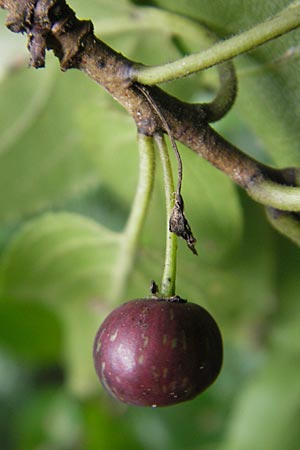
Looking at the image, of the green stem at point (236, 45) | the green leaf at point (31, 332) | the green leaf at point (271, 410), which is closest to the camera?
the green stem at point (236, 45)

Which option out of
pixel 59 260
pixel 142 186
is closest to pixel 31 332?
pixel 59 260

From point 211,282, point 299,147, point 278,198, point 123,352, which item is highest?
point 211,282

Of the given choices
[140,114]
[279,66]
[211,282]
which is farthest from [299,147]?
[211,282]

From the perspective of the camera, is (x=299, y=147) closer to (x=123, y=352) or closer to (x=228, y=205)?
(x=228, y=205)

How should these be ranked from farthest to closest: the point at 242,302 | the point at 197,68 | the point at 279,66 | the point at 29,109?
the point at 242,302 < the point at 29,109 < the point at 279,66 < the point at 197,68

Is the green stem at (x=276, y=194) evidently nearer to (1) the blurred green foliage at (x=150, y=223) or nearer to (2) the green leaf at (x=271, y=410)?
(1) the blurred green foliage at (x=150, y=223)

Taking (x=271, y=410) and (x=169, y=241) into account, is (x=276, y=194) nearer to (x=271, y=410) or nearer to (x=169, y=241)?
(x=169, y=241)

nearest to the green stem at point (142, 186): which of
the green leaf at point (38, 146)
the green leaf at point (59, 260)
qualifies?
the green leaf at point (59, 260)
